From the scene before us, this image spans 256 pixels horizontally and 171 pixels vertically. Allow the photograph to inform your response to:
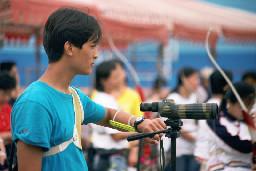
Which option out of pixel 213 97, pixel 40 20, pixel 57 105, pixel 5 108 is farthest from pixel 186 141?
pixel 57 105

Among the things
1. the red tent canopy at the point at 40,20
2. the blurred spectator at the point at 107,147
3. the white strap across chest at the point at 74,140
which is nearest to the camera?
the white strap across chest at the point at 74,140

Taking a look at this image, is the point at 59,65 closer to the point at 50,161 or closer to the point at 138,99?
the point at 50,161

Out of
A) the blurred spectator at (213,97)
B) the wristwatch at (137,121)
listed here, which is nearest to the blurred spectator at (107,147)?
the blurred spectator at (213,97)

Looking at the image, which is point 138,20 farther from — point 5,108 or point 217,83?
point 5,108

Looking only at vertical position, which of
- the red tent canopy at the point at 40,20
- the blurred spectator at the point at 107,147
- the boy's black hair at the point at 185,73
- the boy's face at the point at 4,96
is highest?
the red tent canopy at the point at 40,20

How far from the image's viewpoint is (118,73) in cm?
395

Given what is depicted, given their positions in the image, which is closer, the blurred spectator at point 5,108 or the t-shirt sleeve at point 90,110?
the t-shirt sleeve at point 90,110

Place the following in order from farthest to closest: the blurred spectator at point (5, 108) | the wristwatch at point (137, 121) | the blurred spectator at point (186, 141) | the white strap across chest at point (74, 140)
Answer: the blurred spectator at point (186, 141) → the blurred spectator at point (5, 108) → the wristwatch at point (137, 121) → the white strap across chest at point (74, 140)

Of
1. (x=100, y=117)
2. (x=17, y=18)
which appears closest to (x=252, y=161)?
(x=100, y=117)

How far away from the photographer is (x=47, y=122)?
1.49 m

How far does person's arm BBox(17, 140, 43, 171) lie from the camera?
57.7 inches

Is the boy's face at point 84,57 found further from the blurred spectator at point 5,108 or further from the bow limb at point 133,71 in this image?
the bow limb at point 133,71

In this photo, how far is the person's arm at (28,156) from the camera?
57.7 inches

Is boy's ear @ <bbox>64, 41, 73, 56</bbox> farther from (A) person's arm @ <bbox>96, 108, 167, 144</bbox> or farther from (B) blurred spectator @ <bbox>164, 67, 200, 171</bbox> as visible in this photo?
(B) blurred spectator @ <bbox>164, 67, 200, 171</bbox>
